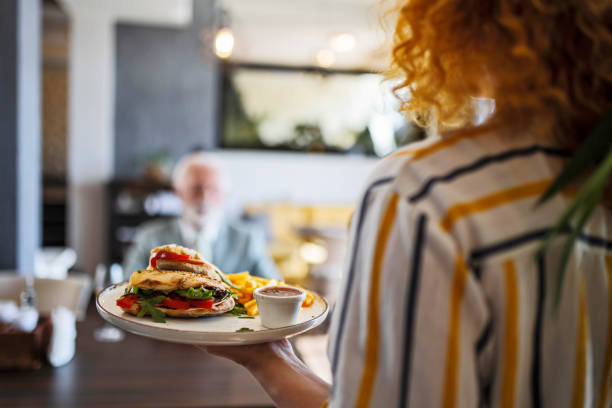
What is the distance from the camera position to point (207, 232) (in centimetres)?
312

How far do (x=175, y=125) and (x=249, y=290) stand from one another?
213 inches

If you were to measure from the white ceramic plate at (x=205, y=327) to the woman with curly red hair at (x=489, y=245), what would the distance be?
0.32 m

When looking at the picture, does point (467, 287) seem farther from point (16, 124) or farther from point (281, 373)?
point (16, 124)

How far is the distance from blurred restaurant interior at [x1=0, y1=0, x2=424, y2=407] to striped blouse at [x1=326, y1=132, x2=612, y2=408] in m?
2.22

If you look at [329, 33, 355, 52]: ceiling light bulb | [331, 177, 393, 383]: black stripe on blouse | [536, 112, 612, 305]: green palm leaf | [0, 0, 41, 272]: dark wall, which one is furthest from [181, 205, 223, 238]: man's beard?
[329, 33, 355, 52]: ceiling light bulb

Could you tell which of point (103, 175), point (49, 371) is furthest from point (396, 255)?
point (103, 175)

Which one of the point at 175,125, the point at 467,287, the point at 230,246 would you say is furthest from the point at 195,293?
the point at 175,125

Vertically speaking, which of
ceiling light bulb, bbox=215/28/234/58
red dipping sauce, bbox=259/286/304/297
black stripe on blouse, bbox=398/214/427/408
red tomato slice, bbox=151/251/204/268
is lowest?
red dipping sauce, bbox=259/286/304/297

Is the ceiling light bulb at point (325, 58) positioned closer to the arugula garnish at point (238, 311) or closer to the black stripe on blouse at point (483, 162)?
the arugula garnish at point (238, 311)

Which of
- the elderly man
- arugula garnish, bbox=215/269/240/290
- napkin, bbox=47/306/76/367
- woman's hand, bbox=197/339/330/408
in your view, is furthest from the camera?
the elderly man

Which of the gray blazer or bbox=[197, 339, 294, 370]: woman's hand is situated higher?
bbox=[197, 339, 294, 370]: woman's hand

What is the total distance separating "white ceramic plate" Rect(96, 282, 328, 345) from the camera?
0.88m

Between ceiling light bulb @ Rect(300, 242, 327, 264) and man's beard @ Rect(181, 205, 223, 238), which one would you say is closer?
man's beard @ Rect(181, 205, 223, 238)

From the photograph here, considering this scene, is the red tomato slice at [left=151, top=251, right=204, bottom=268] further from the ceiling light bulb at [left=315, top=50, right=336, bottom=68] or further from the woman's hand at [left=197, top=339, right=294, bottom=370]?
the ceiling light bulb at [left=315, top=50, right=336, bottom=68]
